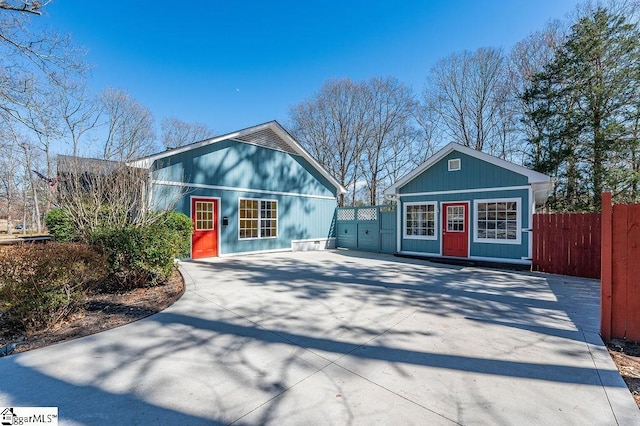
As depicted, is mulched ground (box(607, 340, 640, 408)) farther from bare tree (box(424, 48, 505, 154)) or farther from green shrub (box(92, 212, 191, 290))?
bare tree (box(424, 48, 505, 154))

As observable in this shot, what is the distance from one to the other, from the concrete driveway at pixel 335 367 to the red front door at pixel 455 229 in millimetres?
4802

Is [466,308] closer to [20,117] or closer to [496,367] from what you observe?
[496,367]

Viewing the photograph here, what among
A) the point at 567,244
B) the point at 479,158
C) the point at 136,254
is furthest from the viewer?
the point at 479,158

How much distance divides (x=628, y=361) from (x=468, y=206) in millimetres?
7109

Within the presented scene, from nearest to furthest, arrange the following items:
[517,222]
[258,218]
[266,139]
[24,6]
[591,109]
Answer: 1. [24,6]
2. [517,222]
3. [258,218]
4. [266,139]
5. [591,109]

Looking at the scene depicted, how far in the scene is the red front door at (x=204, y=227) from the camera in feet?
30.0

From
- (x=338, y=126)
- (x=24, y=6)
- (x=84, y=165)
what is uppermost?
(x=338, y=126)

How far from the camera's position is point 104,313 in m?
4.10

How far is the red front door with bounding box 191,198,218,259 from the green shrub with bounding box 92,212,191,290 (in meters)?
Result: 3.72

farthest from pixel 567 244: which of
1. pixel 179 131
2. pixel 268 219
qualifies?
pixel 179 131

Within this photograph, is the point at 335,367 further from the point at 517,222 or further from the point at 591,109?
the point at 591,109

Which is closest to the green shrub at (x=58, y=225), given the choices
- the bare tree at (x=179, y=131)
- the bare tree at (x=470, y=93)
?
the bare tree at (x=179, y=131)

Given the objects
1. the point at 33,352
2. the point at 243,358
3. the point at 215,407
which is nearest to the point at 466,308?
the point at 243,358

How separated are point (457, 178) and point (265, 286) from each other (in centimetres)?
767
